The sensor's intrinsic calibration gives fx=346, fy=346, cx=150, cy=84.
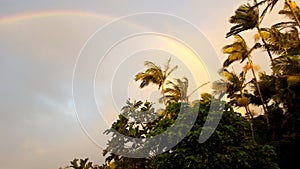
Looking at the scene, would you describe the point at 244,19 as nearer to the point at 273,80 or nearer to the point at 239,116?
the point at 273,80

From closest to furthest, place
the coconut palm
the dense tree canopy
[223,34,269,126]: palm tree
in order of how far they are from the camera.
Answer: the dense tree canopy → the coconut palm → [223,34,269,126]: palm tree

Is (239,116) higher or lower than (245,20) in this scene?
lower

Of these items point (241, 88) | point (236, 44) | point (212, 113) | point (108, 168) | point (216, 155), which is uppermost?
point (236, 44)

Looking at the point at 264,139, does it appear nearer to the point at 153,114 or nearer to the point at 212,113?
the point at 153,114

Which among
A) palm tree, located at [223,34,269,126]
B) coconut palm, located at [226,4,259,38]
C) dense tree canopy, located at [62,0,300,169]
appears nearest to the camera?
dense tree canopy, located at [62,0,300,169]

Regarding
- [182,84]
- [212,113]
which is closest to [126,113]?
[212,113]

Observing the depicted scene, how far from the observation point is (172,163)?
16.2m

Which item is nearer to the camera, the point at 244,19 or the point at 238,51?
the point at 244,19

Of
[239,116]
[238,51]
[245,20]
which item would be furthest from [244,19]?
[239,116]

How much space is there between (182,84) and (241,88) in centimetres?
571

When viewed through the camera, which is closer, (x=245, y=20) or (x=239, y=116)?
(x=239, y=116)

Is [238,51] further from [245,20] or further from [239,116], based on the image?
[239,116]

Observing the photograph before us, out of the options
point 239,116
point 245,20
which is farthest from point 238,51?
point 239,116

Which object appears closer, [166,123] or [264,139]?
[166,123]
